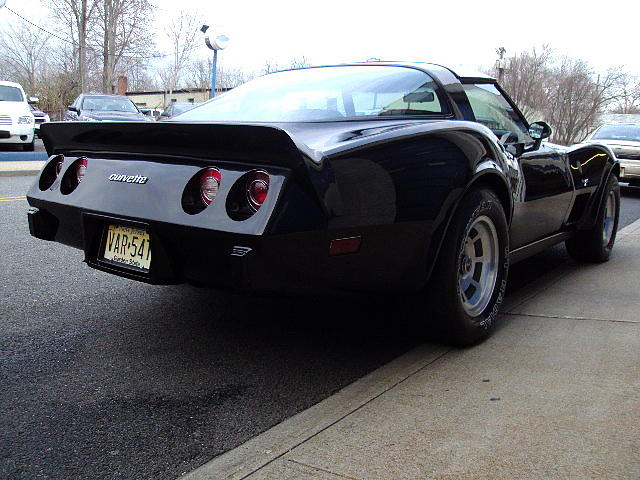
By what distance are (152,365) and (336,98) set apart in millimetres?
1577

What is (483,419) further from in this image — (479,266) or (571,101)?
(571,101)

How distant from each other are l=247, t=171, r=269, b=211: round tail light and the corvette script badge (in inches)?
21.6

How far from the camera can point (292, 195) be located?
241cm

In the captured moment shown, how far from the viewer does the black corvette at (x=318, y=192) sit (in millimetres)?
2467

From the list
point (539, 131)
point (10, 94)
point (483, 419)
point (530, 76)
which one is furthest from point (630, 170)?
point (530, 76)

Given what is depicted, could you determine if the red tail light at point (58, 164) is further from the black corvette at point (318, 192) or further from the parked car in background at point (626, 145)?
the parked car in background at point (626, 145)

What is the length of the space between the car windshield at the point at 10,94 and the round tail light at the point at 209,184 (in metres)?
15.6

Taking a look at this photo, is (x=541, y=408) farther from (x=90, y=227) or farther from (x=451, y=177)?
(x=90, y=227)

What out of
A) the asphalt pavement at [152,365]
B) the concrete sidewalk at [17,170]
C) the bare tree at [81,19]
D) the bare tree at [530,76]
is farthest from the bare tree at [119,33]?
the asphalt pavement at [152,365]

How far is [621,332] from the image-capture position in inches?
134

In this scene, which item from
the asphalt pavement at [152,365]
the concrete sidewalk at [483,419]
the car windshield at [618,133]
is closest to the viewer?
the concrete sidewalk at [483,419]

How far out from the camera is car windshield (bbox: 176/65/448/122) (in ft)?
10.6

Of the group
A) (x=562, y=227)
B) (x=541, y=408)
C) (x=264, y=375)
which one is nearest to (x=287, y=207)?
Answer: (x=264, y=375)

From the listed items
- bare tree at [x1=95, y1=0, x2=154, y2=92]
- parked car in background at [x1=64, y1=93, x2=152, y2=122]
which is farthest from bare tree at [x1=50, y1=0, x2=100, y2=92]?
parked car in background at [x1=64, y1=93, x2=152, y2=122]
